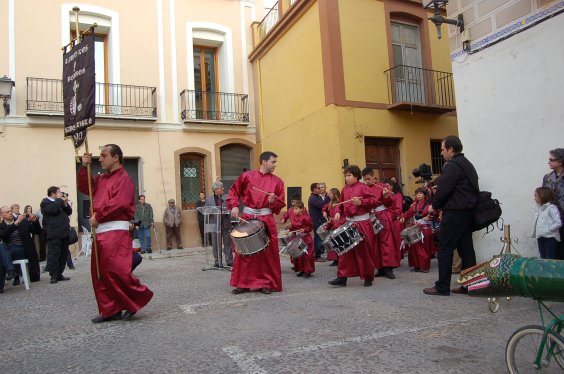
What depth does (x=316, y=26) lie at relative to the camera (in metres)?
13.0

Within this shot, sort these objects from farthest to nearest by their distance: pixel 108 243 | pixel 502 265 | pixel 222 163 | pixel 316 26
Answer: pixel 222 163 < pixel 316 26 < pixel 108 243 < pixel 502 265

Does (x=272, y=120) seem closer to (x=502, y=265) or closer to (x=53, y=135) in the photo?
(x=53, y=135)

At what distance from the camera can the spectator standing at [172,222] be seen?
15046mm

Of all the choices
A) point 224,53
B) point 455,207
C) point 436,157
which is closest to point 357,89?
point 436,157

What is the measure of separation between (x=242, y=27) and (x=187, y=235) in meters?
7.81

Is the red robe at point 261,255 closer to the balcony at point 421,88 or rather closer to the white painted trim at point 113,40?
the balcony at point 421,88

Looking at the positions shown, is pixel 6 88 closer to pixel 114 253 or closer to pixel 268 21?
pixel 268 21

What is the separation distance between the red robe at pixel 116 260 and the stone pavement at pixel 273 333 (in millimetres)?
226

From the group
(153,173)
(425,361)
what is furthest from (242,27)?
(425,361)

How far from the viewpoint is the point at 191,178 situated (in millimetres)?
16375

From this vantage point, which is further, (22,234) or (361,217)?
(22,234)

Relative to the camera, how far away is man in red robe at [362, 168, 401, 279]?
294 inches

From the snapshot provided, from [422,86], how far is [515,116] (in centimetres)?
750

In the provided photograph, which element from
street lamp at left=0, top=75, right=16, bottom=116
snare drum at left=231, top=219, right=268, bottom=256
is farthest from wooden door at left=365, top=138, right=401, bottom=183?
A: street lamp at left=0, top=75, right=16, bottom=116
